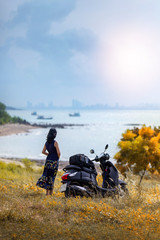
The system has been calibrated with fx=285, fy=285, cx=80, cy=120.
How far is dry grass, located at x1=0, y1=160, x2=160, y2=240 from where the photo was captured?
4293 millimetres

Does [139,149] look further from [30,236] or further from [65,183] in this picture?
[30,236]

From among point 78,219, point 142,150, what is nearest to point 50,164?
point 78,219

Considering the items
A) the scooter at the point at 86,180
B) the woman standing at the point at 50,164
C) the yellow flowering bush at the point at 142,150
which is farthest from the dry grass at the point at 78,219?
the yellow flowering bush at the point at 142,150

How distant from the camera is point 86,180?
6.30 metres

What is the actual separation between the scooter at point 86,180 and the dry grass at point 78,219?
0.22 metres

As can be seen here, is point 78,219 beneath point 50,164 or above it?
beneath

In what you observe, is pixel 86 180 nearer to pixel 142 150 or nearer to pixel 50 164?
pixel 50 164

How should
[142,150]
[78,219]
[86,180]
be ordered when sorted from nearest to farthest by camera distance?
[78,219] < [86,180] < [142,150]

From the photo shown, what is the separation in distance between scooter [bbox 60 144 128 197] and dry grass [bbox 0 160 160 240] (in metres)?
0.22

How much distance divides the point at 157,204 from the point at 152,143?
898cm

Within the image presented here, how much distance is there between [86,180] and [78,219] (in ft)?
4.73

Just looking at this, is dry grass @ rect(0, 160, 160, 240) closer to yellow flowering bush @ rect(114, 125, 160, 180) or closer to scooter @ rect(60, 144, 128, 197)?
scooter @ rect(60, 144, 128, 197)

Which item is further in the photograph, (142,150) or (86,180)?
(142,150)

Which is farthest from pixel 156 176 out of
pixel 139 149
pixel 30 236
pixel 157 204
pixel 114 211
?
pixel 30 236
